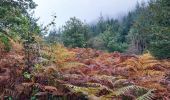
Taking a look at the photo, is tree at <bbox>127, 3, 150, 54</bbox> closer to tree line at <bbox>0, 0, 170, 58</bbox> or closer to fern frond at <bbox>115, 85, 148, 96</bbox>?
tree line at <bbox>0, 0, 170, 58</bbox>

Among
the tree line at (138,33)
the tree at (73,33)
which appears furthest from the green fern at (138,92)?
the tree at (73,33)

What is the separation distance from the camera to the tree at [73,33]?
37322mm

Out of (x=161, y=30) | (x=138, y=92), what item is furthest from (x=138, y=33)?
(x=138, y=92)

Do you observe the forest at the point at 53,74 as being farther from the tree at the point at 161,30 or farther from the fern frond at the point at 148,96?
the tree at the point at 161,30

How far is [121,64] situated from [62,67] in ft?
9.49

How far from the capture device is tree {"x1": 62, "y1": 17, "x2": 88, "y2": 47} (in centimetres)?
3732

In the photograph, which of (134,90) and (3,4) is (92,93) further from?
(3,4)

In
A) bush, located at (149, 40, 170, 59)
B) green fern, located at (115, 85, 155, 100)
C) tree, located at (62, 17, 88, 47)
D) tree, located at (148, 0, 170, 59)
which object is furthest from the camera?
→ tree, located at (62, 17, 88, 47)

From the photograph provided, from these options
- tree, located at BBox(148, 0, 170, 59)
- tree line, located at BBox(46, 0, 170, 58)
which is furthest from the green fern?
tree, located at BBox(148, 0, 170, 59)

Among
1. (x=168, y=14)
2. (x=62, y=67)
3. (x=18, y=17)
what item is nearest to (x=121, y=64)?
(x=62, y=67)

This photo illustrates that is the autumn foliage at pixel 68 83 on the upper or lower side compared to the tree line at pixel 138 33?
lower

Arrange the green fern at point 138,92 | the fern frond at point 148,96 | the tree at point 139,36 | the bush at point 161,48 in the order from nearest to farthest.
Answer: the fern frond at point 148,96 → the green fern at point 138,92 → the bush at point 161,48 → the tree at point 139,36

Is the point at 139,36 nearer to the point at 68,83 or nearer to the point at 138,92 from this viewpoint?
the point at 138,92

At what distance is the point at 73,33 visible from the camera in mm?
38469
